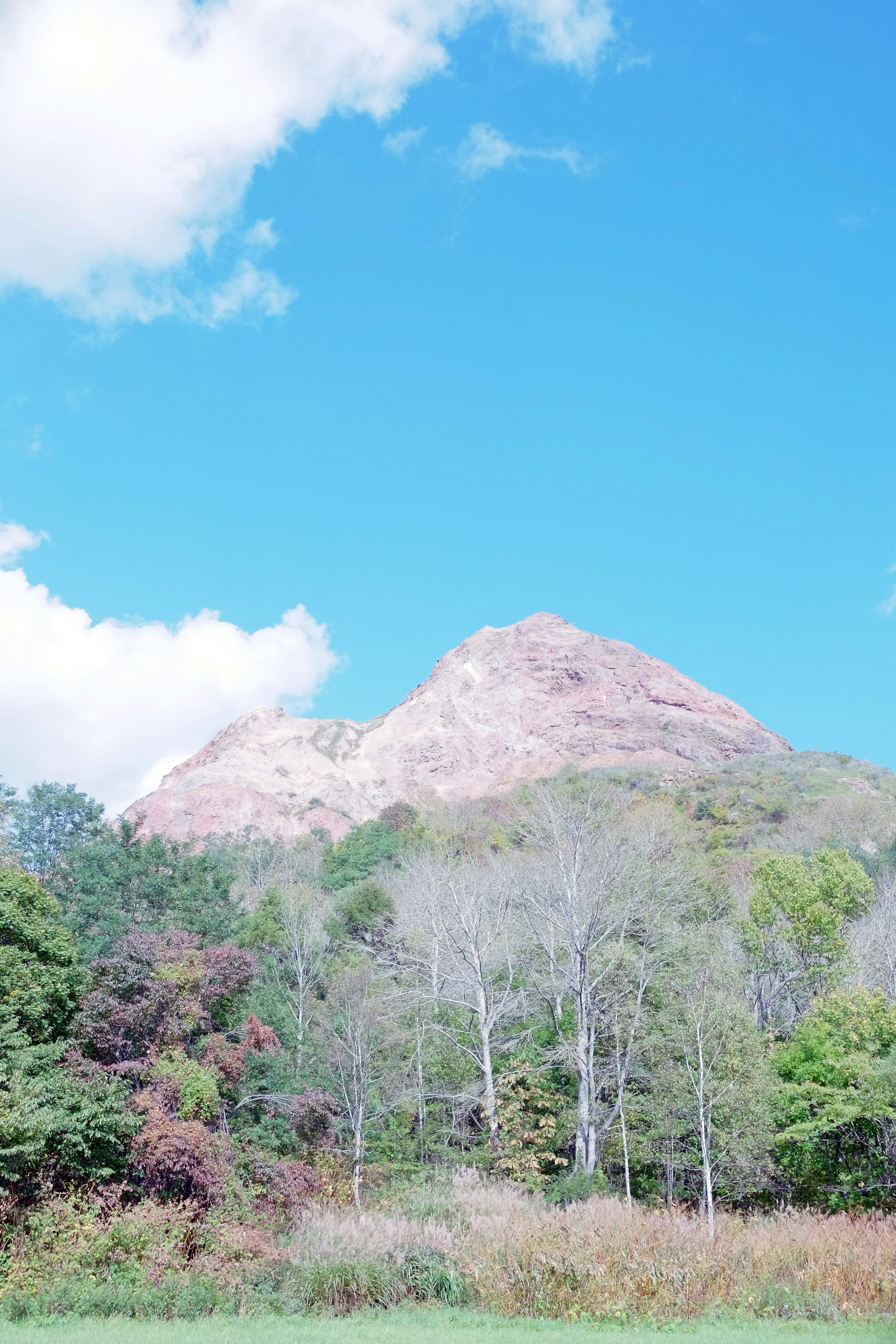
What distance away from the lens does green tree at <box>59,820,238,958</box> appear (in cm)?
2883

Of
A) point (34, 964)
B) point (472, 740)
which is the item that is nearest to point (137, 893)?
point (34, 964)

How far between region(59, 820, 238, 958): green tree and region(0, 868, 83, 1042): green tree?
746cm

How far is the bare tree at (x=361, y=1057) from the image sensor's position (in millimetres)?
27406

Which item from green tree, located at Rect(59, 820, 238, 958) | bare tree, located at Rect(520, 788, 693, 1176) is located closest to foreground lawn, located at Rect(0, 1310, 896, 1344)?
bare tree, located at Rect(520, 788, 693, 1176)

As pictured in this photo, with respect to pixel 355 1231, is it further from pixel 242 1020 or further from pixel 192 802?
pixel 192 802

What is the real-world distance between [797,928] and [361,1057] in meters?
14.3

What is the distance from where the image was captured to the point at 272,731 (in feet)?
405

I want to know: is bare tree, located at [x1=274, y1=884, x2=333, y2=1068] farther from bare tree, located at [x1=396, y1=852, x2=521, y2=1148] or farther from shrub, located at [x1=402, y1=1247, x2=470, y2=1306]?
shrub, located at [x1=402, y1=1247, x2=470, y2=1306]

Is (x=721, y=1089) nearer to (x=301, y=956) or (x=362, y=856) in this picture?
(x=301, y=956)

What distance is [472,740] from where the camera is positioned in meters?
122

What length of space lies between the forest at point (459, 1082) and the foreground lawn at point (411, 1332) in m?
0.74

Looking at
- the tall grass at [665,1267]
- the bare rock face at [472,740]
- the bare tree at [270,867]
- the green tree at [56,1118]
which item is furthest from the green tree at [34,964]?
the bare rock face at [472,740]

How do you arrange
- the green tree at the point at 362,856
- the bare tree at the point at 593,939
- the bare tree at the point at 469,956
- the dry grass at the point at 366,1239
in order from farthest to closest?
the green tree at the point at 362,856, the bare tree at the point at 469,956, the bare tree at the point at 593,939, the dry grass at the point at 366,1239

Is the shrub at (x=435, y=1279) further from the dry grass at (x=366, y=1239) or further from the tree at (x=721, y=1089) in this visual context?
the tree at (x=721, y=1089)
